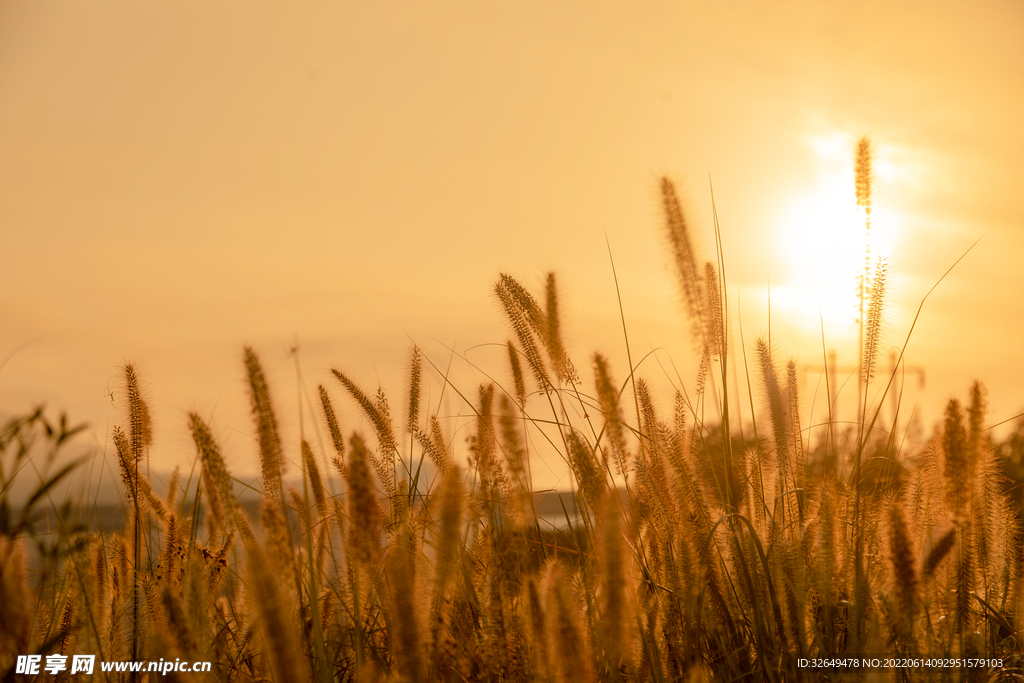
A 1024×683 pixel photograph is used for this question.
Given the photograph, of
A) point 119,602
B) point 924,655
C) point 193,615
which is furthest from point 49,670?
point 924,655

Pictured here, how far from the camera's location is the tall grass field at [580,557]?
1267mm

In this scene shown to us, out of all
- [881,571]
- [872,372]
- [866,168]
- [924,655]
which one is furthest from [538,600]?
[866,168]

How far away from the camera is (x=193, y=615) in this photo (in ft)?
4.19

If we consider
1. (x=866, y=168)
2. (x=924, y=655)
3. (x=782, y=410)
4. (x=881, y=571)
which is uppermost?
(x=866, y=168)

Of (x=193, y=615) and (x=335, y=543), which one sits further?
(x=335, y=543)

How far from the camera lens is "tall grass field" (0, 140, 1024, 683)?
4.16 ft

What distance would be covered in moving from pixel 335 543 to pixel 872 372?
64.4 inches

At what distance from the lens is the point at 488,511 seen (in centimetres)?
218

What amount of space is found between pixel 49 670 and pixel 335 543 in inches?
29.9

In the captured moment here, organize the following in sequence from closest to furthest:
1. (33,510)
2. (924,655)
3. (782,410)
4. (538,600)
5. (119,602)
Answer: (538,600)
(924,655)
(119,602)
(782,410)
(33,510)

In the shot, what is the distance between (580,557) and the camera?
2.00 meters

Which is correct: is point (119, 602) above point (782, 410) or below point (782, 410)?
below

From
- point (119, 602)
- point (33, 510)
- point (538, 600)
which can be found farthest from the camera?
point (33, 510)

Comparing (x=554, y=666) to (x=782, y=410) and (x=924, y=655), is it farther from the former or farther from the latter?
→ (x=782, y=410)
